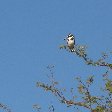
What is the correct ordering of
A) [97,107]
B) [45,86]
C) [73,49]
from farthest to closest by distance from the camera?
[45,86] → [97,107] → [73,49]

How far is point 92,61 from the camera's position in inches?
728

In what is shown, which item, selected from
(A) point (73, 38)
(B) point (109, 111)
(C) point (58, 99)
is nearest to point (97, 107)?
(B) point (109, 111)

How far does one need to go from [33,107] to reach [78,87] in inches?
91.8

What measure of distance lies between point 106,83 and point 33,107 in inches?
140

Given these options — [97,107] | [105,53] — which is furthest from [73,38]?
[97,107]

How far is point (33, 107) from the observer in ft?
69.8

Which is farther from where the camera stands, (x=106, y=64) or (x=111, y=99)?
(x=111, y=99)

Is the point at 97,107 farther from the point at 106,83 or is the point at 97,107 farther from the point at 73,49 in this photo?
the point at 73,49

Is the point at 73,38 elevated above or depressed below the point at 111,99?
above

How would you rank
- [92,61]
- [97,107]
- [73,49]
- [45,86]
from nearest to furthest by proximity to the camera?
[73,49], [92,61], [97,107], [45,86]

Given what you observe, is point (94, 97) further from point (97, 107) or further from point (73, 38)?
point (73, 38)

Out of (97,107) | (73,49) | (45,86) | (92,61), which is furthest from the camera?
(45,86)

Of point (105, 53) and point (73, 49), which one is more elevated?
point (105, 53)

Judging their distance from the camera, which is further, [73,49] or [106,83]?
[106,83]
